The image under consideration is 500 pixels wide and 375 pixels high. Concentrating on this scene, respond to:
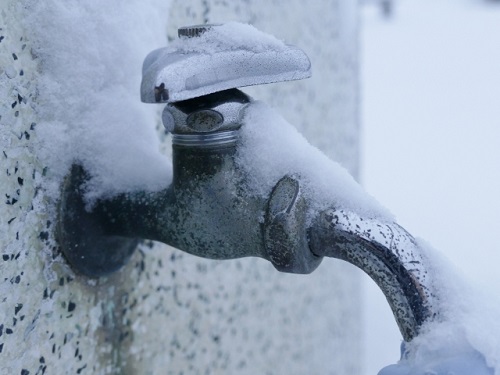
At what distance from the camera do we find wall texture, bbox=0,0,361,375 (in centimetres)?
37

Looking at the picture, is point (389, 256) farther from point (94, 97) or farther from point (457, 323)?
point (94, 97)

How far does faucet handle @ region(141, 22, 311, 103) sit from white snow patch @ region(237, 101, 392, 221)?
0.03m

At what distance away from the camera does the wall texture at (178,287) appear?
1.22 ft

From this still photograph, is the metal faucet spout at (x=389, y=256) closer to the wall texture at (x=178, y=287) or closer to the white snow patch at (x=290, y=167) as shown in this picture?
the white snow patch at (x=290, y=167)

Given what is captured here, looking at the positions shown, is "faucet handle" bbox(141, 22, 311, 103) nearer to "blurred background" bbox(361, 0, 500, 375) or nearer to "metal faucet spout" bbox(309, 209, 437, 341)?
"metal faucet spout" bbox(309, 209, 437, 341)

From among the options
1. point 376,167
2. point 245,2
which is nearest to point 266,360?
point 245,2

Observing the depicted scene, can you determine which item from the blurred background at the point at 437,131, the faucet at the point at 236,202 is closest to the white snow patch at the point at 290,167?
the faucet at the point at 236,202

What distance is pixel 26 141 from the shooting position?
38 centimetres

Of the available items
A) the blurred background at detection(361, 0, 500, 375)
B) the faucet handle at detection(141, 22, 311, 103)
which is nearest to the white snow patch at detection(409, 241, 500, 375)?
the faucet handle at detection(141, 22, 311, 103)

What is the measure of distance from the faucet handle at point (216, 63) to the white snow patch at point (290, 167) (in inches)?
1.4

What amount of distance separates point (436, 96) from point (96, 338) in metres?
3.16

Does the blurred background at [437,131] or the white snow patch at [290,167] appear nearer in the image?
the white snow patch at [290,167]

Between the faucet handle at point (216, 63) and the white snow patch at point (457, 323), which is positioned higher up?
the faucet handle at point (216, 63)

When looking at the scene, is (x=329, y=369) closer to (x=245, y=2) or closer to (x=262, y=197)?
(x=245, y=2)
